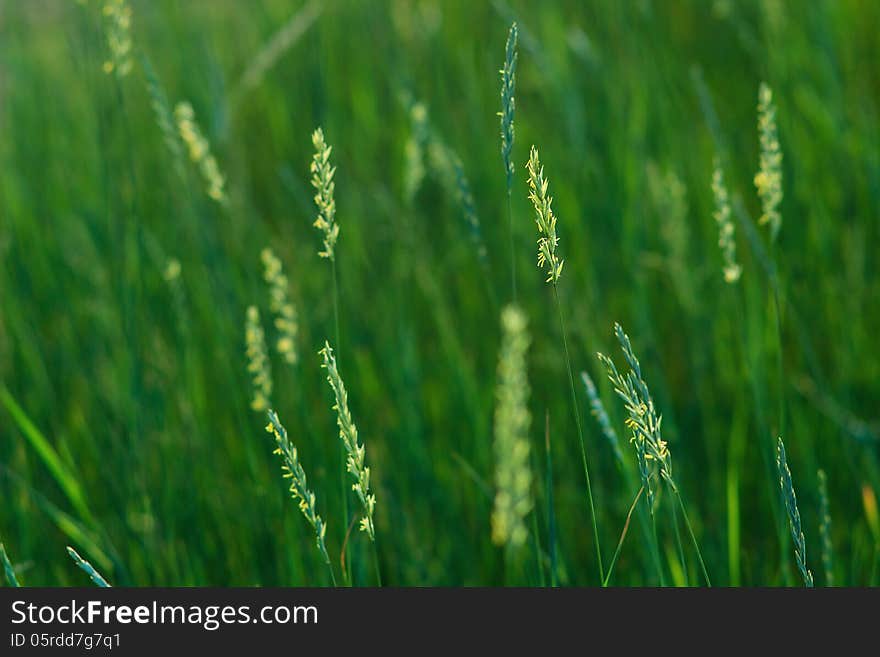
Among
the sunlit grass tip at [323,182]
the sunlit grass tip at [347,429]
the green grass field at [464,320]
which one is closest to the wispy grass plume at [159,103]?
the green grass field at [464,320]

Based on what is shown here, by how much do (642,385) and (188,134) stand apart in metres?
0.76

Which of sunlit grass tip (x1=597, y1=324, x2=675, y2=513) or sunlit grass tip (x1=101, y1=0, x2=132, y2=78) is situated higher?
sunlit grass tip (x1=101, y1=0, x2=132, y2=78)

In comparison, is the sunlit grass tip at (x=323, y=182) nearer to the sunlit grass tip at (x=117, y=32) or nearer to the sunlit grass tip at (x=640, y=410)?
the sunlit grass tip at (x=640, y=410)

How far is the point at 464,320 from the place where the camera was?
1.85m

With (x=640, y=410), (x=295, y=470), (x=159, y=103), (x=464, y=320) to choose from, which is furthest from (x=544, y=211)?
(x=464, y=320)

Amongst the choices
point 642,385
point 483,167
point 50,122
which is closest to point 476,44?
point 483,167

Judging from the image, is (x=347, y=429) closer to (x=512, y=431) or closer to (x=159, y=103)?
(x=512, y=431)

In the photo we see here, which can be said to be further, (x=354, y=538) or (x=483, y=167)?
(x=483, y=167)

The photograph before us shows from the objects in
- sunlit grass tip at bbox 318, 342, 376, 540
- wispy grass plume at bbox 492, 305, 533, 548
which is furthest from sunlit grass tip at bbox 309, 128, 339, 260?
wispy grass plume at bbox 492, 305, 533, 548

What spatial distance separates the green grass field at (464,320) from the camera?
131 cm

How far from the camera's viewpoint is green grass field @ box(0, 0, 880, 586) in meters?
1.31

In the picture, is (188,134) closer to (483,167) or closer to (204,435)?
(204,435)

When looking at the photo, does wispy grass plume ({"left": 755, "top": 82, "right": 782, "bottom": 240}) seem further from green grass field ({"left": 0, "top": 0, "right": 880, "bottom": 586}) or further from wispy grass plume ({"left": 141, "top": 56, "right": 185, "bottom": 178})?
wispy grass plume ({"left": 141, "top": 56, "right": 185, "bottom": 178})

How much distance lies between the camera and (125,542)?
4.67ft
